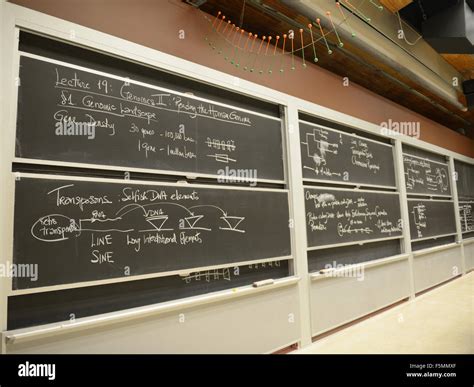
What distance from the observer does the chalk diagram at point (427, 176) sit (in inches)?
209

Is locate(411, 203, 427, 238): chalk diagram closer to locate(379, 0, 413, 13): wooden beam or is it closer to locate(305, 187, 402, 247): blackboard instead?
locate(305, 187, 402, 247): blackboard

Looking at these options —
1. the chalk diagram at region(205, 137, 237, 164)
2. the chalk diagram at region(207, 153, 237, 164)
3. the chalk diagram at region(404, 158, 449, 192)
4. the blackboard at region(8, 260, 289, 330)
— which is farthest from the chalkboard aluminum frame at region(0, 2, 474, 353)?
the chalk diagram at region(404, 158, 449, 192)

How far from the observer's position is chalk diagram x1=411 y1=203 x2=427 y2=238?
524cm

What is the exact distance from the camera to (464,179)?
722 centimetres

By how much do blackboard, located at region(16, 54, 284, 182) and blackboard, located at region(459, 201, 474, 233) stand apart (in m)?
5.79

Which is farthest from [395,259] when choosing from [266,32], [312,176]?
[266,32]

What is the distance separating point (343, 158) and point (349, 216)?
71 centimetres

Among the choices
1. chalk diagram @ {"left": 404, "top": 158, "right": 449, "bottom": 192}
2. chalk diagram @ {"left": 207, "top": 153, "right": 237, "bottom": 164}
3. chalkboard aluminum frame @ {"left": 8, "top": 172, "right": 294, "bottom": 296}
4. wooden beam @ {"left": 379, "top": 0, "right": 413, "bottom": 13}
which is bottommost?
chalkboard aluminum frame @ {"left": 8, "top": 172, "right": 294, "bottom": 296}

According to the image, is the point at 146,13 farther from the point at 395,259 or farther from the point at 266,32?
the point at 395,259

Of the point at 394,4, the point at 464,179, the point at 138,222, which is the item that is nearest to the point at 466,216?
the point at 464,179

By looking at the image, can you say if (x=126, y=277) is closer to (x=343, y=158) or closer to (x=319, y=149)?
(x=319, y=149)

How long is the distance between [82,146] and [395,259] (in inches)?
165

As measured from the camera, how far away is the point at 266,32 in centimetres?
360

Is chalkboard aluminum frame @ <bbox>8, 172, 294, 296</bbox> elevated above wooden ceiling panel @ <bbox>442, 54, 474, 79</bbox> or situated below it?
below
